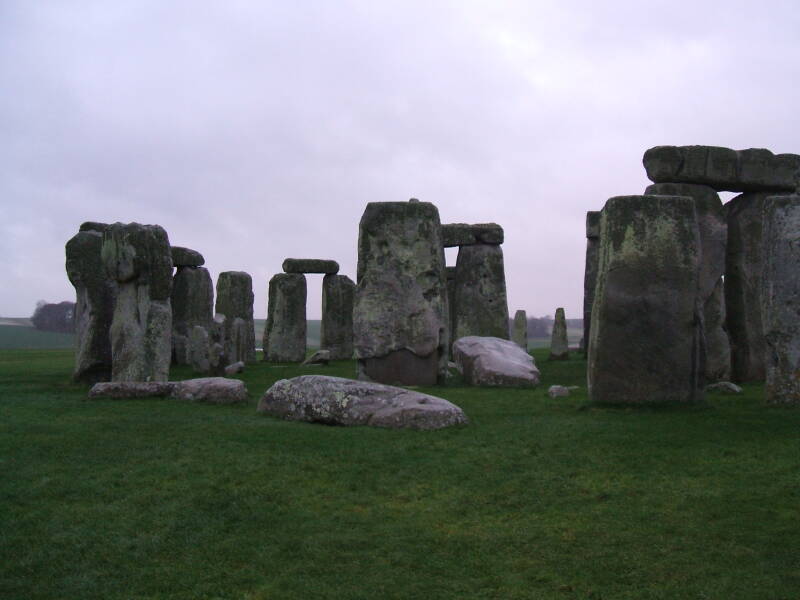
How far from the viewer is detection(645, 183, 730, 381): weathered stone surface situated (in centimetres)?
1276

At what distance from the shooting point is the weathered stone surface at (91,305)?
1193 centimetres

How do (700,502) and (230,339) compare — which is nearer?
(700,502)

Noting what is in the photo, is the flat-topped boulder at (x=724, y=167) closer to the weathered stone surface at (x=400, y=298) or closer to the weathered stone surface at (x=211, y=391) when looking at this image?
the weathered stone surface at (x=400, y=298)

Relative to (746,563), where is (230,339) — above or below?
above

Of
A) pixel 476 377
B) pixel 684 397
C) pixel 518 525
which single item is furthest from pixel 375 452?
pixel 476 377

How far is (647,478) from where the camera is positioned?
6.11 m

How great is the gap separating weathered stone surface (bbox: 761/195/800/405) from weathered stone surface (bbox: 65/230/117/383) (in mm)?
8359

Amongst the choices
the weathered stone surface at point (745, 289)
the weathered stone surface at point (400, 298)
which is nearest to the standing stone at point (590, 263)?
the weathered stone surface at point (745, 289)

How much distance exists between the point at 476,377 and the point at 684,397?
410 centimetres

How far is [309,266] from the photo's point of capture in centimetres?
2230

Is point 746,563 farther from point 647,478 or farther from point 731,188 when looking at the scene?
point 731,188

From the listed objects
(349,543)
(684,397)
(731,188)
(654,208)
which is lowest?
(349,543)

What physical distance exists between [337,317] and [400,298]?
32.0ft

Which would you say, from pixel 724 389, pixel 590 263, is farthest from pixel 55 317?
pixel 724 389
